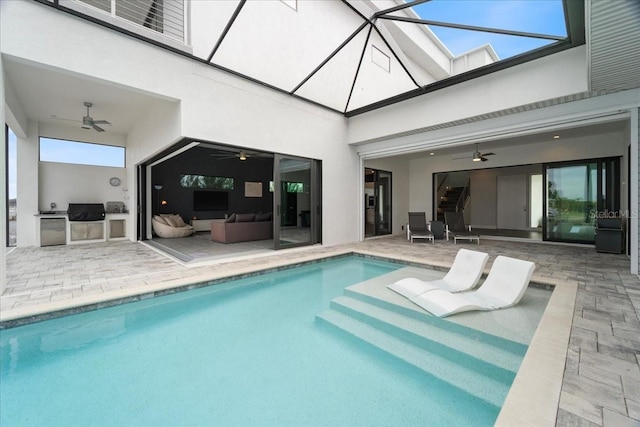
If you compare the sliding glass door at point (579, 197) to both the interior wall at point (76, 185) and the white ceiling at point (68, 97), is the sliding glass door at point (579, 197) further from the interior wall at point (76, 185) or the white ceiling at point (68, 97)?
the interior wall at point (76, 185)

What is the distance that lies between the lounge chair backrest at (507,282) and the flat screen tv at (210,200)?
10.6 m

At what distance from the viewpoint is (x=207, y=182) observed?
38.4 feet

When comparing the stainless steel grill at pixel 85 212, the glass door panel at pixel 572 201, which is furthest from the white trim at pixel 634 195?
the stainless steel grill at pixel 85 212

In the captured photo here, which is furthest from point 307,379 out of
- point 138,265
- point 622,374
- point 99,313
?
point 138,265

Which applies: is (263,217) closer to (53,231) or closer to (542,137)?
(53,231)

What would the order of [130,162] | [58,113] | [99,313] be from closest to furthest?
[99,313] → [58,113] → [130,162]

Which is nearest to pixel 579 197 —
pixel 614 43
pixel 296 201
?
pixel 614 43

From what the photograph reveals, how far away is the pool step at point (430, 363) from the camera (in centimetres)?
219

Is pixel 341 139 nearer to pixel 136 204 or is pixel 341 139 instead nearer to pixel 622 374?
pixel 136 204

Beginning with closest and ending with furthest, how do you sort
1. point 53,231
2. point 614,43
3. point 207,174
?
point 614,43 → point 53,231 → point 207,174

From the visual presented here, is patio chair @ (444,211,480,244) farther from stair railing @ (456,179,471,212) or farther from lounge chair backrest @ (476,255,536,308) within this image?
lounge chair backrest @ (476,255,536,308)

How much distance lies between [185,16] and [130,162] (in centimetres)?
565

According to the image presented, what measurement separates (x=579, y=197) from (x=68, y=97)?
1337cm

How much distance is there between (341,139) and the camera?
859 cm
